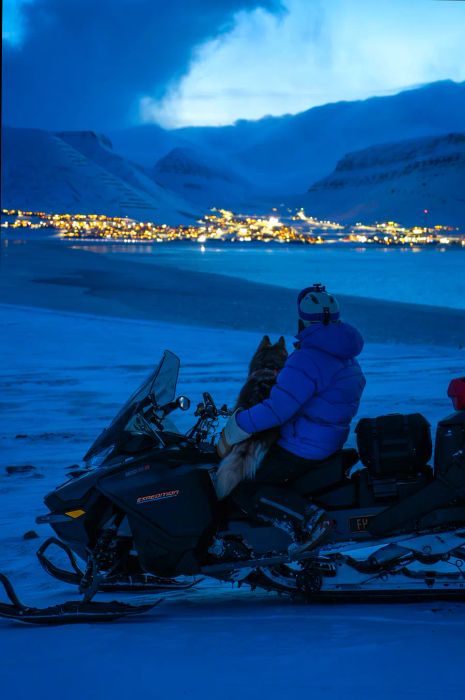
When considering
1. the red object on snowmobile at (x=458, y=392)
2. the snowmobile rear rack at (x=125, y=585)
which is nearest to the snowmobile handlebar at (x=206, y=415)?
the snowmobile rear rack at (x=125, y=585)

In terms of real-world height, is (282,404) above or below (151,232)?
below

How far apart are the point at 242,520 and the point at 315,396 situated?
0.59 metres

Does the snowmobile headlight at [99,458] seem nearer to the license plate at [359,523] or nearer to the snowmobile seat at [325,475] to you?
the snowmobile seat at [325,475]

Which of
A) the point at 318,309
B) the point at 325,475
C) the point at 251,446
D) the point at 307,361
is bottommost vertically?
the point at 325,475

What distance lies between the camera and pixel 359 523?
3635 mm

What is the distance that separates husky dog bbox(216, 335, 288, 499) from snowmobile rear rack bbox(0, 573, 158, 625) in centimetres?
61

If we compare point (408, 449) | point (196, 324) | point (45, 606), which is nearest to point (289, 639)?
point (408, 449)

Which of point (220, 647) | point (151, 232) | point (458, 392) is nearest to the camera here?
point (220, 647)

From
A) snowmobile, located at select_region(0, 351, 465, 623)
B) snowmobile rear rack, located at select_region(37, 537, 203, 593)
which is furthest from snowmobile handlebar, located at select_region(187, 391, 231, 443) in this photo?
snowmobile rear rack, located at select_region(37, 537, 203, 593)

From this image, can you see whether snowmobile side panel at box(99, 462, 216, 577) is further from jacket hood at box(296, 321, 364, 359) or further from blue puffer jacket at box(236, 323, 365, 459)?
jacket hood at box(296, 321, 364, 359)

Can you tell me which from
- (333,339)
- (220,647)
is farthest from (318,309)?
(220,647)

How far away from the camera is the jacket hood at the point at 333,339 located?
3.51m

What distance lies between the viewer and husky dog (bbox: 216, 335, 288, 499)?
3646mm

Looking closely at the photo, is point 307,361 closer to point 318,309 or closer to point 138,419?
point 318,309
